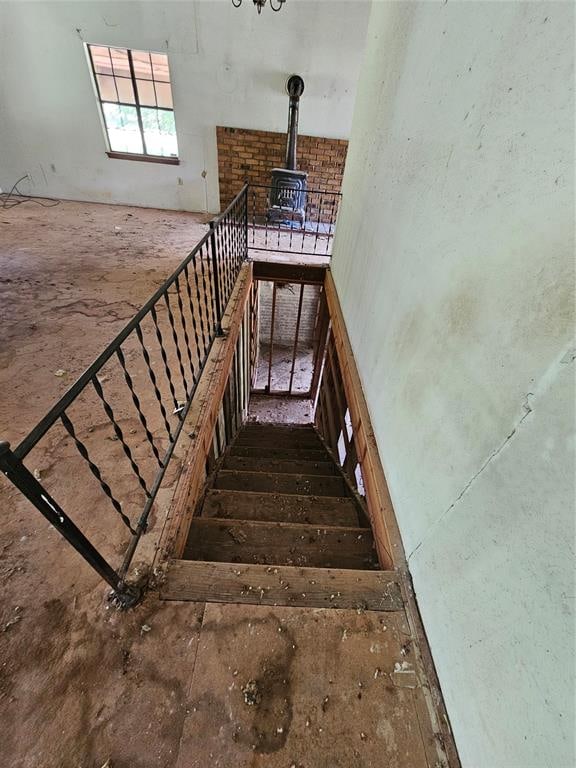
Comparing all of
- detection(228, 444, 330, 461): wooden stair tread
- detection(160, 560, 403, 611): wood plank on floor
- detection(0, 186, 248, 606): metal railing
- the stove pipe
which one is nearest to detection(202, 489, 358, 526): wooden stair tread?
detection(0, 186, 248, 606): metal railing

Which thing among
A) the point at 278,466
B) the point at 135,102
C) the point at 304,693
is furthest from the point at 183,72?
the point at 304,693

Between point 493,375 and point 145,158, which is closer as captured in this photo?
point 493,375

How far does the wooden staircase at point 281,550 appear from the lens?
3.86 feet

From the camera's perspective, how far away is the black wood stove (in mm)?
4822

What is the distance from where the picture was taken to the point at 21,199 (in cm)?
575

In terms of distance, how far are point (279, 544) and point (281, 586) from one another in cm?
37

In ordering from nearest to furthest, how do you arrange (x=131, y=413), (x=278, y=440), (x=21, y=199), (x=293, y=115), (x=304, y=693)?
1. (x=304, y=693)
2. (x=131, y=413)
3. (x=278, y=440)
4. (x=293, y=115)
5. (x=21, y=199)

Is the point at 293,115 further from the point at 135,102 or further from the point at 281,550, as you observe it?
the point at 281,550

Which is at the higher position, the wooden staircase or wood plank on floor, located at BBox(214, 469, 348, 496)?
the wooden staircase

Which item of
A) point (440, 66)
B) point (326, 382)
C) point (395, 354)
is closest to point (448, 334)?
point (395, 354)

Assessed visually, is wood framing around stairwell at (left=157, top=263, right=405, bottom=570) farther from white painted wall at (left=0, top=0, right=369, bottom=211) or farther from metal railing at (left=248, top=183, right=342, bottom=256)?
white painted wall at (left=0, top=0, right=369, bottom=211)

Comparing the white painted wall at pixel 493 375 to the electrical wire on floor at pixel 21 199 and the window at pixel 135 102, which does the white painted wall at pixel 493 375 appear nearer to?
the window at pixel 135 102

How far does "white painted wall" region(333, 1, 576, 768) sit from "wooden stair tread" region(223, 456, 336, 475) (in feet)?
5.47

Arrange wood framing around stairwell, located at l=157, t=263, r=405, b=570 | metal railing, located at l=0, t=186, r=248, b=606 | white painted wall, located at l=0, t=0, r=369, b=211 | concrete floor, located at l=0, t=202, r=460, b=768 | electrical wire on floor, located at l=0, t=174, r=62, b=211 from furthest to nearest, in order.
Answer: electrical wire on floor, located at l=0, t=174, r=62, b=211, white painted wall, located at l=0, t=0, r=369, b=211, wood framing around stairwell, located at l=157, t=263, r=405, b=570, concrete floor, located at l=0, t=202, r=460, b=768, metal railing, located at l=0, t=186, r=248, b=606
